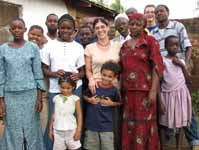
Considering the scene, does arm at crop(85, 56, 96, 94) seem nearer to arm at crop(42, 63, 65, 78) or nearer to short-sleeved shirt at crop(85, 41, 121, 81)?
short-sleeved shirt at crop(85, 41, 121, 81)

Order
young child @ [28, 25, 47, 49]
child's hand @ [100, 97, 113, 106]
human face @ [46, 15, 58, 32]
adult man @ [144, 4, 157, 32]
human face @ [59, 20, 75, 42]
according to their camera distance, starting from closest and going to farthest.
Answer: human face @ [59, 20, 75, 42] < child's hand @ [100, 97, 113, 106] < young child @ [28, 25, 47, 49] < human face @ [46, 15, 58, 32] < adult man @ [144, 4, 157, 32]

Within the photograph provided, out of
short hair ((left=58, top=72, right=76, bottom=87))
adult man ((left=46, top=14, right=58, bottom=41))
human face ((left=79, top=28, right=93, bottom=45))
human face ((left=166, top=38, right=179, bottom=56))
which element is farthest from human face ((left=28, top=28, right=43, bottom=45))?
human face ((left=166, top=38, right=179, bottom=56))

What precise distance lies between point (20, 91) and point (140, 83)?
1356 mm

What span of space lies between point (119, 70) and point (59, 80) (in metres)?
0.70

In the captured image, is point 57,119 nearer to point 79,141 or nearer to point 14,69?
point 79,141

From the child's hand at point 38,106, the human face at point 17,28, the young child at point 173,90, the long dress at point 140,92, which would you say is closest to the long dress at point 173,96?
the young child at point 173,90

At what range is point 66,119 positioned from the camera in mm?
4305

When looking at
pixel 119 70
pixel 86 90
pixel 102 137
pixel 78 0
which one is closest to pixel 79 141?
pixel 102 137

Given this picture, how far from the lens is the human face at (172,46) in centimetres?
484

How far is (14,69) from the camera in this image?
14.2 feet

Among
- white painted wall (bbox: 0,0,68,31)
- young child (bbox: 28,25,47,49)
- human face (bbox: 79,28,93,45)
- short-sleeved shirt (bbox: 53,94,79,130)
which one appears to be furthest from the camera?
white painted wall (bbox: 0,0,68,31)

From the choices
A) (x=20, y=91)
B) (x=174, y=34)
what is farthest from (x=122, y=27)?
(x=20, y=91)

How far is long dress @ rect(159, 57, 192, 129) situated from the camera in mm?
4883

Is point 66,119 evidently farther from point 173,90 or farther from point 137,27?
point 173,90
